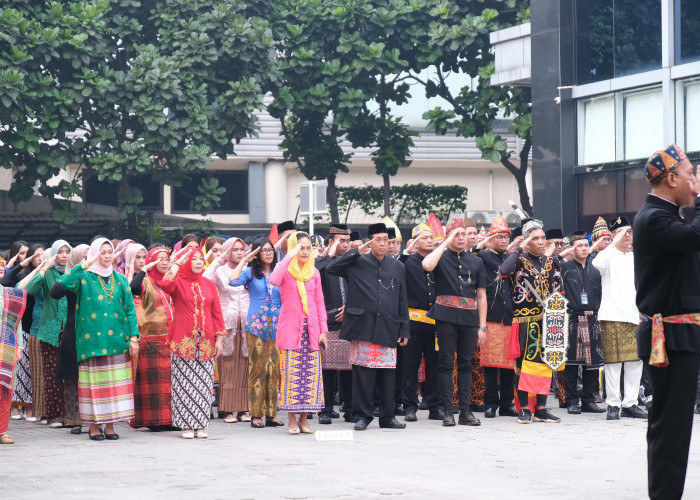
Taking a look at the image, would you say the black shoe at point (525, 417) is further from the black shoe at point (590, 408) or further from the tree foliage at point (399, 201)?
the tree foliage at point (399, 201)

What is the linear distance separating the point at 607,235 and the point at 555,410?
2168 mm

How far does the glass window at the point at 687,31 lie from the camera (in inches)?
869

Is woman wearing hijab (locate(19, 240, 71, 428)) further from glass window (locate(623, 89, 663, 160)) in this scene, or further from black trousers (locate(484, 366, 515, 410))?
glass window (locate(623, 89, 663, 160))

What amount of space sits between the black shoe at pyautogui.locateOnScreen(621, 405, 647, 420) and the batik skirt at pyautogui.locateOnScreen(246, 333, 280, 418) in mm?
3875

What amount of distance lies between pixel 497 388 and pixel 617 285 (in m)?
1.81

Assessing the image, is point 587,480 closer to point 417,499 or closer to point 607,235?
point 417,499

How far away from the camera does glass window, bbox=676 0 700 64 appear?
869 inches

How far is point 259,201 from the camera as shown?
3922cm

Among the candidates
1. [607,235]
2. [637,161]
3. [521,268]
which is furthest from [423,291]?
[637,161]

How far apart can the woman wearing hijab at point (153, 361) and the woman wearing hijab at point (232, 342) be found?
2.91ft

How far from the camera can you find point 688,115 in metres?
22.4

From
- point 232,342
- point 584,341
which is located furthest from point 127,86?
point 584,341

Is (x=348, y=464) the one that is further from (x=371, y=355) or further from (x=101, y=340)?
(x=101, y=340)

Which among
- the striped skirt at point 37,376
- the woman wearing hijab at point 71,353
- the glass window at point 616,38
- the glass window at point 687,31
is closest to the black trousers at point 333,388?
Result: the woman wearing hijab at point 71,353
